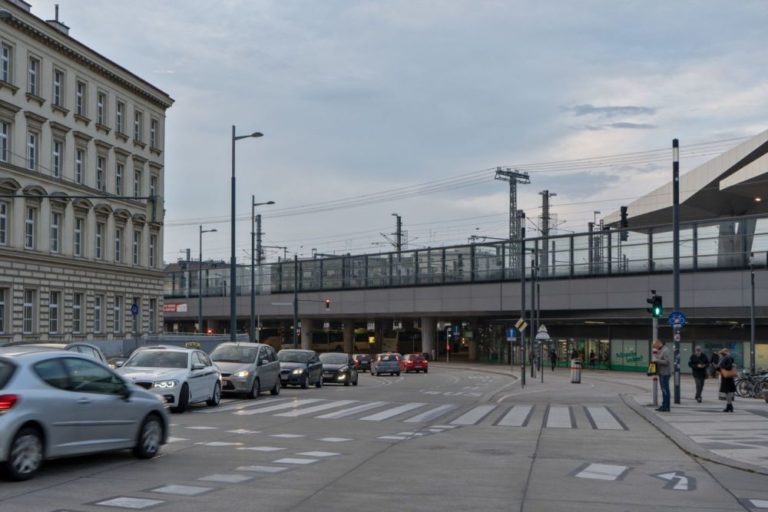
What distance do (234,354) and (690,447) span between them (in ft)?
53.0

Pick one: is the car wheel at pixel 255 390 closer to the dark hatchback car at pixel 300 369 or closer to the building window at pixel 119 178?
the dark hatchback car at pixel 300 369

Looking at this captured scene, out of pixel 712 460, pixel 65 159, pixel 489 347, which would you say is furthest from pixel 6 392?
pixel 489 347

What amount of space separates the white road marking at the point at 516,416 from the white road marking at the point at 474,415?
574 mm

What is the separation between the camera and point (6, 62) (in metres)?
46.5

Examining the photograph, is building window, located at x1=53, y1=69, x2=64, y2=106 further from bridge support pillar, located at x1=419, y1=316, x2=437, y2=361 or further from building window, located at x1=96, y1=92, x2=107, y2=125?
bridge support pillar, located at x1=419, y1=316, x2=437, y2=361

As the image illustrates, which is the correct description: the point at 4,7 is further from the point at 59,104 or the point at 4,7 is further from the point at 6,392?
the point at 6,392

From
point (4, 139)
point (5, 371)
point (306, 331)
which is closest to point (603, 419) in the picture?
point (5, 371)

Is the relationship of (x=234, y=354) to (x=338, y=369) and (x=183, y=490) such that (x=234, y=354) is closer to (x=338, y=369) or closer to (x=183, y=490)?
(x=338, y=369)

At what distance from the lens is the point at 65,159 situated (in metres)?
51.6

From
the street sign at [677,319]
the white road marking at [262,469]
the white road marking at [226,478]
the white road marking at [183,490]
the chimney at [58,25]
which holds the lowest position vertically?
the white road marking at [262,469]

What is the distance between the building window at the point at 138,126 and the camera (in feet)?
200

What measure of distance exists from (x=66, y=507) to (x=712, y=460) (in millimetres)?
9628

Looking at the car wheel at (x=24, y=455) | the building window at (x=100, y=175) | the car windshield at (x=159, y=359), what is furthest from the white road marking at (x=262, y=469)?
the building window at (x=100, y=175)

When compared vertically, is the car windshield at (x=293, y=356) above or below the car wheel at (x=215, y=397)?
above
